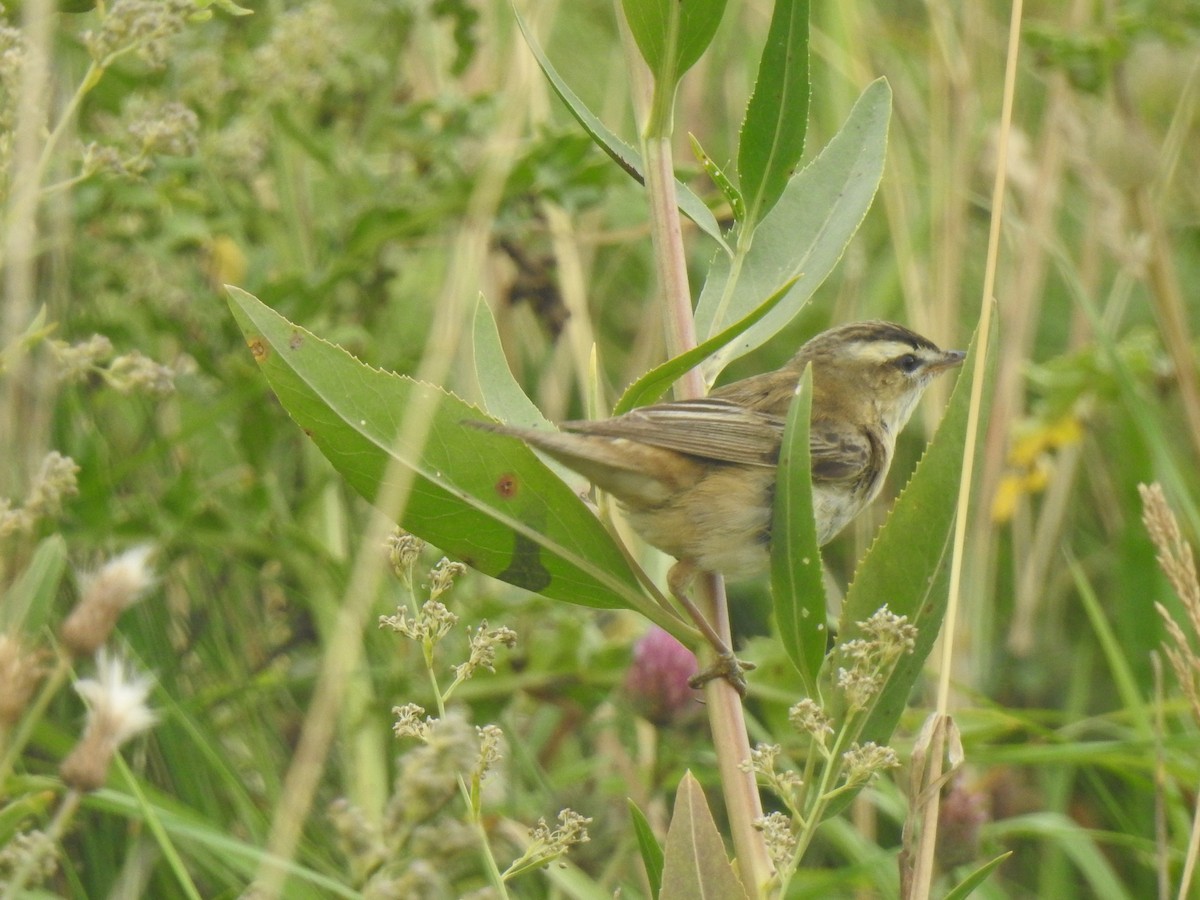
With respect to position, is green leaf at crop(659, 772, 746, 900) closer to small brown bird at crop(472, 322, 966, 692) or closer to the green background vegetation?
small brown bird at crop(472, 322, 966, 692)

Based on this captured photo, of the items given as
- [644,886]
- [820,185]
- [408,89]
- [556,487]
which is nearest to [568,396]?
[408,89]

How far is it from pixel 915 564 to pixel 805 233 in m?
0.48

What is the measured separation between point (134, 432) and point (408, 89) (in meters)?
1.14

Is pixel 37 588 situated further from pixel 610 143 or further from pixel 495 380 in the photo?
pixel 610 143

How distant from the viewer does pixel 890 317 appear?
421 cm

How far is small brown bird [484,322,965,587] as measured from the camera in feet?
6.59

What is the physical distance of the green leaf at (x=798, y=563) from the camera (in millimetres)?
1537

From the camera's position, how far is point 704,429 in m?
2.19

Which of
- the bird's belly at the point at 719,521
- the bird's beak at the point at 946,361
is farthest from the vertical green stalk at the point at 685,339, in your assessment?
the bird's beak at the point at 946,361

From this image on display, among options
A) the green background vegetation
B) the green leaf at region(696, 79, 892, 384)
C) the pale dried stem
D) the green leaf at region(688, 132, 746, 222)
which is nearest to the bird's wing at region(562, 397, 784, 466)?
the green leaf at region(696, 79, 892, 384)

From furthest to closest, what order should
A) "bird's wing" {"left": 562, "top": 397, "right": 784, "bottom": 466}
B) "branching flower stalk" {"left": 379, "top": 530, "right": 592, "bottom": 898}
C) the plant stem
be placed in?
"bird's wing" {"left": 562, "top": 397, "right": 784, "bottom": 466} → the plant stem → "branching flower stalk" {"left": 379, "top": 530, "right": 592, "bottom": 898}

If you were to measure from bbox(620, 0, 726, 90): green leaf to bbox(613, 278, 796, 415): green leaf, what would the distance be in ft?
1.00

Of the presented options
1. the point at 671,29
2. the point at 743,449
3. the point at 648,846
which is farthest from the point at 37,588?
the point at 743,449

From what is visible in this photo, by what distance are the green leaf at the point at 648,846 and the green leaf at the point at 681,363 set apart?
45cm
